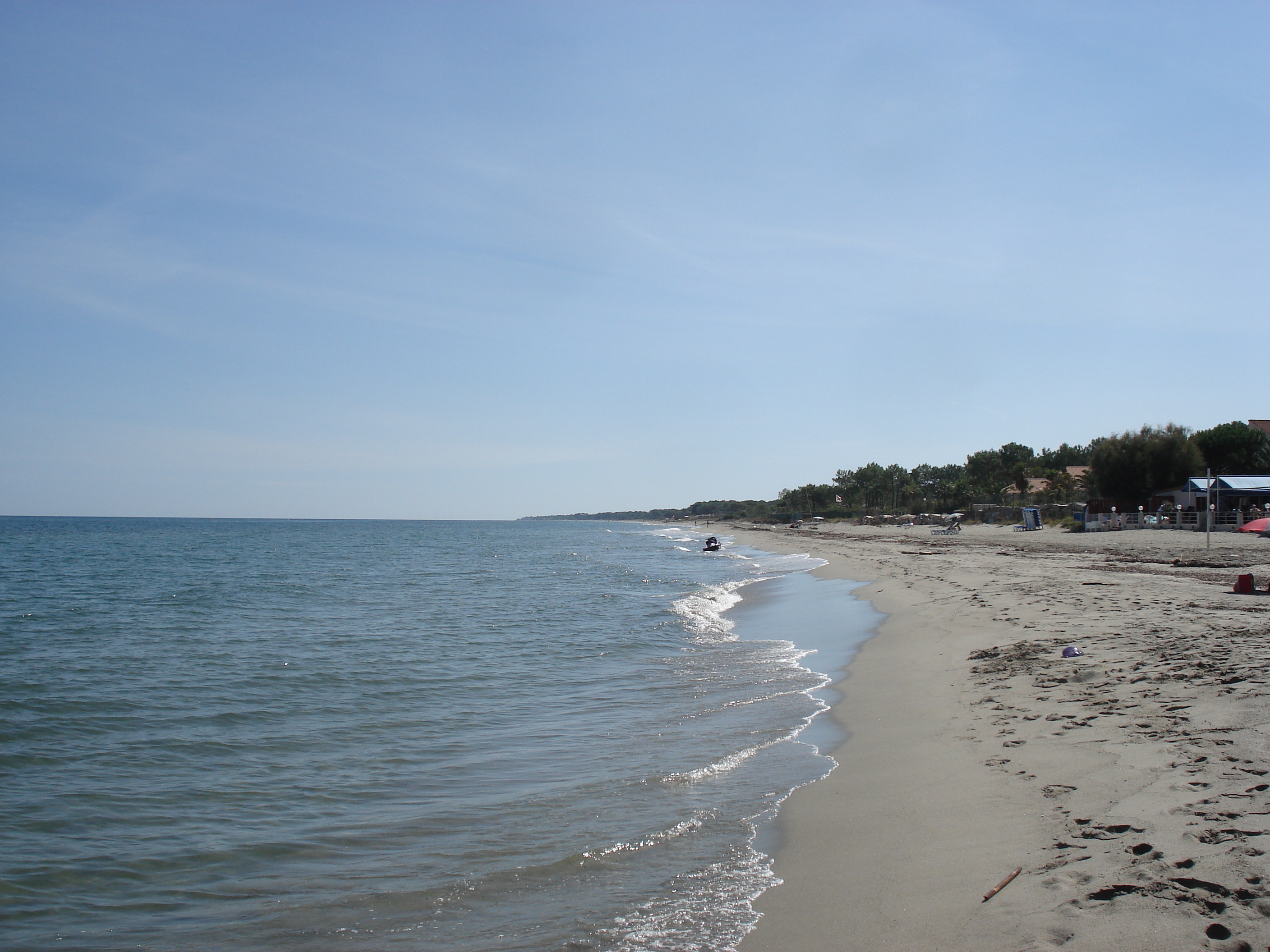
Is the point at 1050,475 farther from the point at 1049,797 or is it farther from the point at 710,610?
the point at 1049,797

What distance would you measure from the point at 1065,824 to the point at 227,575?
39.8 m

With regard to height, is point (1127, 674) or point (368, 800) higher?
point (1127, 674)

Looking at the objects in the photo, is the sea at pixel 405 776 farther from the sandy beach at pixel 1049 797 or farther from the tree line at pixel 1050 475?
the tree line at pixel 1050 475

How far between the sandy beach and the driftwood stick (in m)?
0.04

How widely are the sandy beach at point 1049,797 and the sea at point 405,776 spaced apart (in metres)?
0.57

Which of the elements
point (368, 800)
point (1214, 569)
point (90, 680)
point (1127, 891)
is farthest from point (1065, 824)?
point (1214, 569)

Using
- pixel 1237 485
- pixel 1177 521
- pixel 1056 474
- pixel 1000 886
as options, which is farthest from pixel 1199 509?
pixel 1000 886

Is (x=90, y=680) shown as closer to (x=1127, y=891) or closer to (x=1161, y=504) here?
(x=1127, y=891)

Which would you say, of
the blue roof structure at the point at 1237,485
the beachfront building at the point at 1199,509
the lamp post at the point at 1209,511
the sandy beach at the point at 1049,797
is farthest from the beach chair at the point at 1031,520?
the sandy beach at the point at 1049,797

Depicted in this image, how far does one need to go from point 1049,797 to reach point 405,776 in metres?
6.16

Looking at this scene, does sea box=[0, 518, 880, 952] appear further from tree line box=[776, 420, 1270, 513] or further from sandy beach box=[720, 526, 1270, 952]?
tree line box=[776, 420, 1270, 513]

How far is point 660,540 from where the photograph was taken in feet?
325

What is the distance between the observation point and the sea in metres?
5.12

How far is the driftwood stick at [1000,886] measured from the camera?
4215mm
